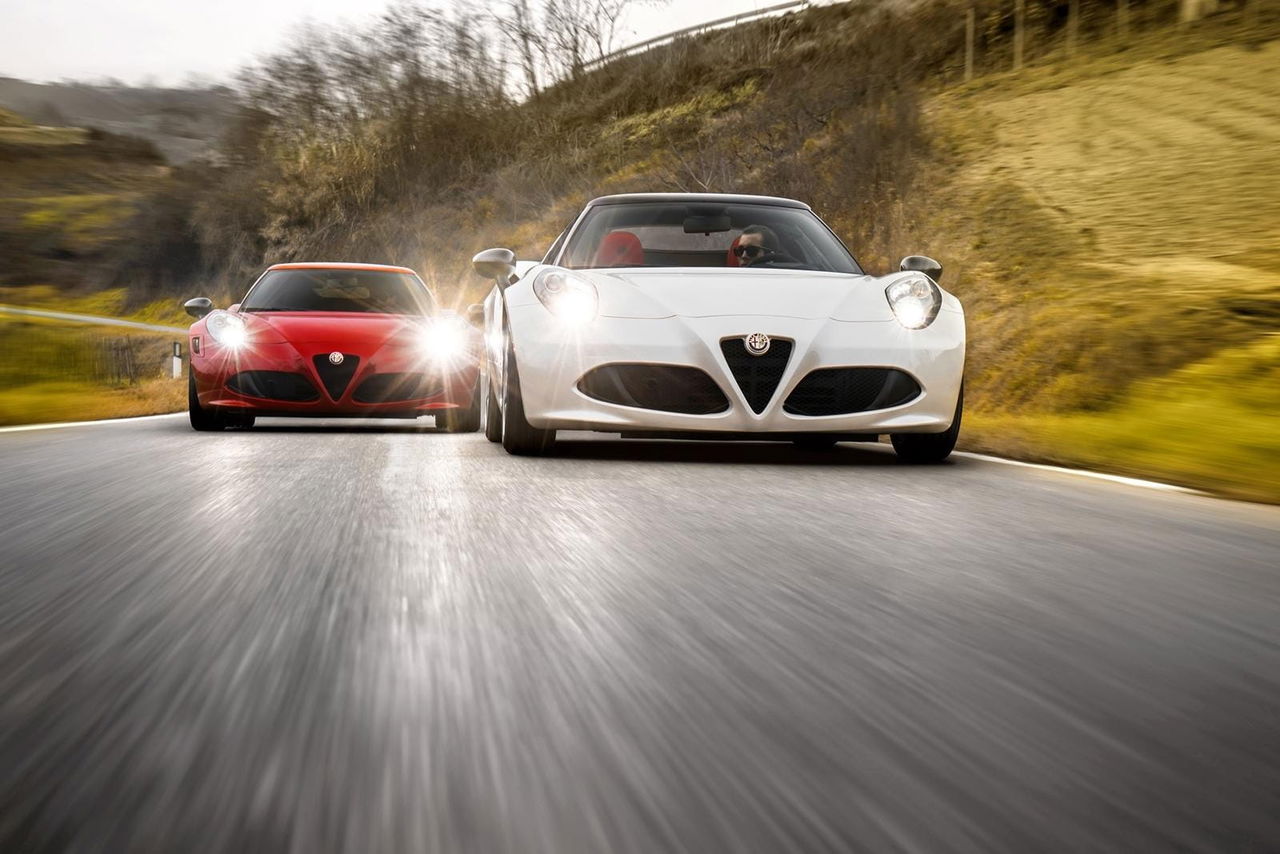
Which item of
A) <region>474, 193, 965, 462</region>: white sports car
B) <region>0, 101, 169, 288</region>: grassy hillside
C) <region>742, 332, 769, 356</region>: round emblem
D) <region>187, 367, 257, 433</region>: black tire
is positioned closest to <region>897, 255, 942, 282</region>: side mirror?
<region>474, 193, 965, 462</region>: white sports car

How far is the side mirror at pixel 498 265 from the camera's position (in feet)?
27.9

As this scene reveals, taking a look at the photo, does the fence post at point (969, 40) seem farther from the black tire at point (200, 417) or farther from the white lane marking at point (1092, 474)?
the white lane marking at point (1092, 474)

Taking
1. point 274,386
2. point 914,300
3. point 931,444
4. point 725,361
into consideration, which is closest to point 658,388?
point 725,361

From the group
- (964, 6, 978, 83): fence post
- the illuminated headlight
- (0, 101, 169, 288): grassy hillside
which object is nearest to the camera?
the illuminated headlight

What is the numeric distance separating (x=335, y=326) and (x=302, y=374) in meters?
0.51

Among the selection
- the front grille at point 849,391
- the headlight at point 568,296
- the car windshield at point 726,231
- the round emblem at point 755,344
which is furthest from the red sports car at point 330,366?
the front grille at point 849,391

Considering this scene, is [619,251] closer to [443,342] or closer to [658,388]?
[658,388]

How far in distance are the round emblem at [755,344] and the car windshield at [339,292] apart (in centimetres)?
502

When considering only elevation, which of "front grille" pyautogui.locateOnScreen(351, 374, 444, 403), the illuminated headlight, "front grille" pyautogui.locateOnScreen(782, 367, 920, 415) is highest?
the illuminated headlight

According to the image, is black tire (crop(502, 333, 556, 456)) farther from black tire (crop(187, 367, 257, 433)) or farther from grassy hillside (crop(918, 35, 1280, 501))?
black tire (crop(187, 367, 257, 433))

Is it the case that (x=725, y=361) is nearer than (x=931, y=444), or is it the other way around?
(x=725, y=361)

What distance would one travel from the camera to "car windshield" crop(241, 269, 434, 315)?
11.9 metres

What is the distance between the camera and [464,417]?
11.0 m

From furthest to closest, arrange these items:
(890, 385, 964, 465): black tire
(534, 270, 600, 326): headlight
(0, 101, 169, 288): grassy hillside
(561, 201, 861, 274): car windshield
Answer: (0, 101, 169, 288): grassy hillside < (561, 201, 861, 274): car windshield < (890, 385, 964, 465): black tire < (534, 270, 600, 326): headlight
